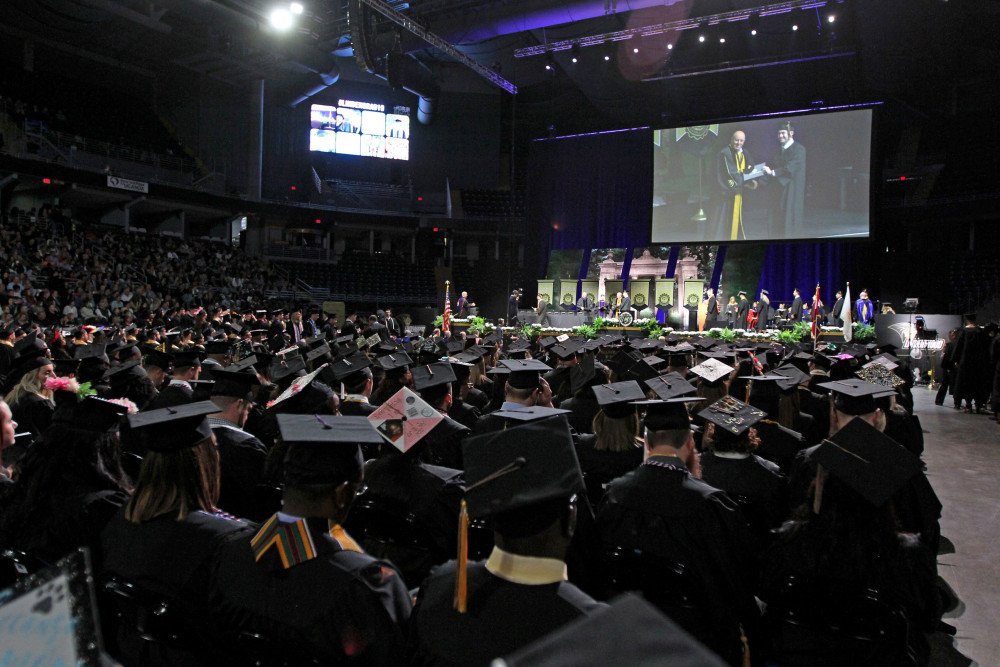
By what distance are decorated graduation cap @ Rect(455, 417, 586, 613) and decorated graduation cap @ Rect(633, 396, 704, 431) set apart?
46.3 inches

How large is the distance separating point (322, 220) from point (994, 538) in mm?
27894

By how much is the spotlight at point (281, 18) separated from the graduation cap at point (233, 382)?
18.3 m

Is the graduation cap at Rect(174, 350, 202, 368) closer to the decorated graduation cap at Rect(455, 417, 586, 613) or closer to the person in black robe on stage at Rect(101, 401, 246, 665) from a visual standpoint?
the person in black robe on stage at Rect(101, 401, 246, 665)

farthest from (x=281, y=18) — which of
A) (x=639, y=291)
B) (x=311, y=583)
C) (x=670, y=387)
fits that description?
(x=311, y=583)

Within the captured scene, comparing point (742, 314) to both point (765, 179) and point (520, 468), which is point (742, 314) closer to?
point (765, 179)

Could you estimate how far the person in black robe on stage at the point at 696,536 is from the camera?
2.32 meters

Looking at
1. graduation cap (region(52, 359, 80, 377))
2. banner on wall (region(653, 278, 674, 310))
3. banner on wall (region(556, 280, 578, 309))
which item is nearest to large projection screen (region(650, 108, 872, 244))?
banner on wall (region(653, 278, 674, 310))

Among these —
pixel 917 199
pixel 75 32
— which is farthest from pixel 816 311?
pixel 75 32

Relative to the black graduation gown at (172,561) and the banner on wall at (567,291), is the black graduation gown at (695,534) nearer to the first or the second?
the black graduation gown at (172,561)

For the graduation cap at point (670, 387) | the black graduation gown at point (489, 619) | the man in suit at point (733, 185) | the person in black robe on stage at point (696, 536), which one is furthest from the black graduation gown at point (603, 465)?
the man in suit at point (733, 185)

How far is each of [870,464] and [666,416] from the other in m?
0.81

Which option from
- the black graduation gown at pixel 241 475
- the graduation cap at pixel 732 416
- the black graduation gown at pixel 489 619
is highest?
the graduation cap at pixel 732 416

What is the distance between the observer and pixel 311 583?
68.5 inches

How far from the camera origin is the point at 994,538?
480 cm
